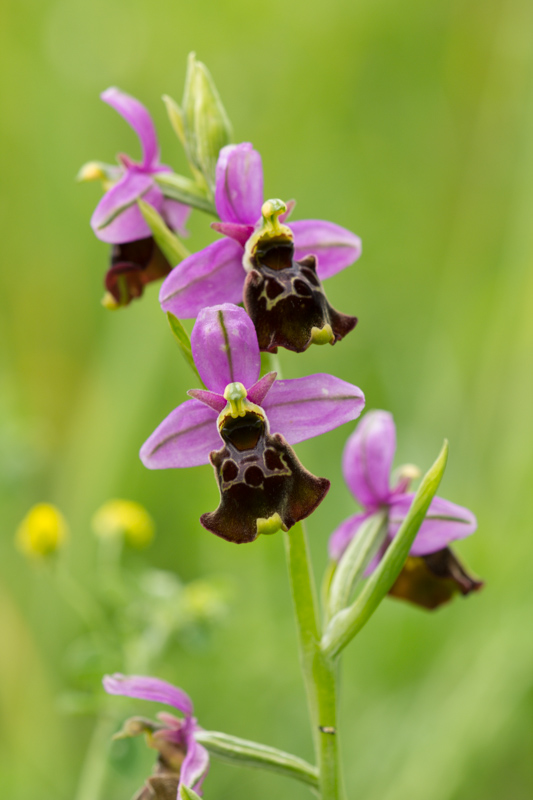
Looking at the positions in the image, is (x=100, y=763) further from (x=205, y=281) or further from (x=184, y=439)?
(x=205, y=281)

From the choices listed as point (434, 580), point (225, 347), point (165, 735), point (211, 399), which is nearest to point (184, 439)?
point (211, 399)

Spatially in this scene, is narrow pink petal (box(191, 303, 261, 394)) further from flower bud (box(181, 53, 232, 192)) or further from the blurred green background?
the blurred green background

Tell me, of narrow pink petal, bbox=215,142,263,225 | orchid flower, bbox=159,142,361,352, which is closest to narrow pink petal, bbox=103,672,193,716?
orchid flower, bbox=159,142,361,352

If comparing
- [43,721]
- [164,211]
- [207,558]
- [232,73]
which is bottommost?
[43,721]

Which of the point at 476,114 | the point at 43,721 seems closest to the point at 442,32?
the point at 476,114

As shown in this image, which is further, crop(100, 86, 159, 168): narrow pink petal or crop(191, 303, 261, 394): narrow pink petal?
crop(100, 86, 159, 168): narrow pink petal

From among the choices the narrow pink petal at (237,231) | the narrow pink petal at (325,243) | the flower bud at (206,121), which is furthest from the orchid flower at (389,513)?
the flower bud at (206,121)

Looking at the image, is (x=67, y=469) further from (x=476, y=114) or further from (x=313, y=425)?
(x=476, y=114)
